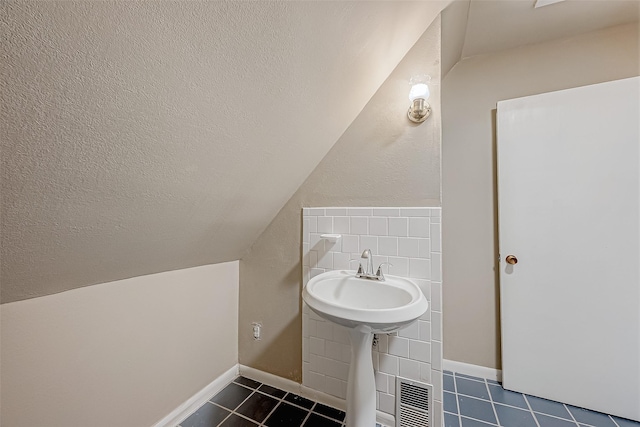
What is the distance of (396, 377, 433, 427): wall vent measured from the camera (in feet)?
4.03

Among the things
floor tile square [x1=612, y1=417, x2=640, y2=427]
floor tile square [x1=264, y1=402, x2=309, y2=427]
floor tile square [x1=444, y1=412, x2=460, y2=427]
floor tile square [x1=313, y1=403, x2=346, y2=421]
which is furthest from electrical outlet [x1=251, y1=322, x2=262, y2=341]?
floor tile square [x1=612, y1=417, x2=640, y2=427]

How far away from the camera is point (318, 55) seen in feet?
3.14

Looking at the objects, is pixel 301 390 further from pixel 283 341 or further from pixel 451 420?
pixel 451 420

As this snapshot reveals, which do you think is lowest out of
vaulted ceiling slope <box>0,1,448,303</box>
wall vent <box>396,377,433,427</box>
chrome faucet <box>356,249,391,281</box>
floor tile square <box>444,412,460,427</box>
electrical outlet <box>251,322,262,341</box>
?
floor tile square <box>444,412,460,427</box>

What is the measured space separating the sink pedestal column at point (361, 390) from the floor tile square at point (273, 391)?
56 cm

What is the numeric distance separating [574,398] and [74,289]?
8.65ft

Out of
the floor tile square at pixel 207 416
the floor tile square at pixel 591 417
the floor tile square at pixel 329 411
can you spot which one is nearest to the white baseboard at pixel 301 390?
the floor tile square at pixel 329 411

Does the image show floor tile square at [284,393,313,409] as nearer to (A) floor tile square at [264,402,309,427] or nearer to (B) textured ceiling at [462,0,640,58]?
(A) floor tile square at [264,402,309,427]

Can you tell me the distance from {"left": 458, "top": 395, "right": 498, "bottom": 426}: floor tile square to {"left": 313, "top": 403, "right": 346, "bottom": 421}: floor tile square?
2.25 ft

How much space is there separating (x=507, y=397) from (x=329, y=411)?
3.64ft

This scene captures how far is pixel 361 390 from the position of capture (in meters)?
1.17

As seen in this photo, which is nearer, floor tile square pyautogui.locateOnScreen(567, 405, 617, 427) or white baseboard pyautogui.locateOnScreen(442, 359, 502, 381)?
floor tile square pyautogui.locateOnScreen(567, 405, 617, 427)

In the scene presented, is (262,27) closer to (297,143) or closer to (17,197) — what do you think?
(297,143)

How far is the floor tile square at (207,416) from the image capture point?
1.35 meters
